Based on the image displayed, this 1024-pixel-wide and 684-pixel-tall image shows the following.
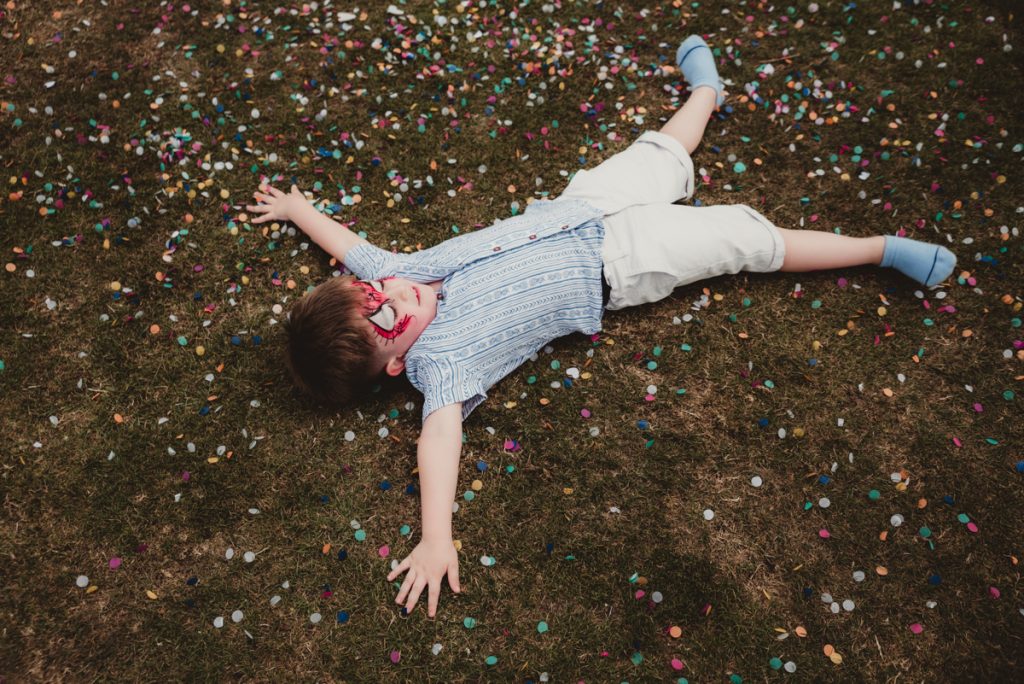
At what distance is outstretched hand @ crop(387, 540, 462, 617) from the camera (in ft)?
10.7

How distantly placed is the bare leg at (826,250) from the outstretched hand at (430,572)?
2545 mm

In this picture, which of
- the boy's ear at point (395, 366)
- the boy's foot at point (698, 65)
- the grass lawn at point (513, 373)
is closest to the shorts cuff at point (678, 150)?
the grass lawn at point (513, 373)

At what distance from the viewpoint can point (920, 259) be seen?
369 centimetres

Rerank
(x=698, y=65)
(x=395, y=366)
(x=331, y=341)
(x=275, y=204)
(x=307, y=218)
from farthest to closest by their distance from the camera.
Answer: (x=698, y=65) → (x=275, y=204) → (x=307, y=218) → (x=395, y=366) → (x=331, y=341)

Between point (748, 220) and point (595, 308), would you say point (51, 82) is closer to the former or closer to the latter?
point (595, 308)

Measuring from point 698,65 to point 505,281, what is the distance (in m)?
2.11

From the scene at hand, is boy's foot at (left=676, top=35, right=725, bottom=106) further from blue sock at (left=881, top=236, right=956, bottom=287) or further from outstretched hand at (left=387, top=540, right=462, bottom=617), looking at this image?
outstretched hand at (left=387, top=540, right=462, bottom=617)

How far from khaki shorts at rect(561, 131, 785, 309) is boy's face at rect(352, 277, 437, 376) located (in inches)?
41.4

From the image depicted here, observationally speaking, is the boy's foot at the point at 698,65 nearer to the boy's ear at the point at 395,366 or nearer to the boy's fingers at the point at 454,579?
the boy's ear at the point at 395,366

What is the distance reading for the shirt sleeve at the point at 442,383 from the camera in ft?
11.0

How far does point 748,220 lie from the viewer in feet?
12.2

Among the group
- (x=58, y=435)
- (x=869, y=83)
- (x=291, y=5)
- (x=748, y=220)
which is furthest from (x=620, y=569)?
(x=291, y=5)

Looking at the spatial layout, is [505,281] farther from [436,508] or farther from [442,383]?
[436,508]

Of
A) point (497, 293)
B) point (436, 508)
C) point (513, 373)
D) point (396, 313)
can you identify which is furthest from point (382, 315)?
point (436, 508)
